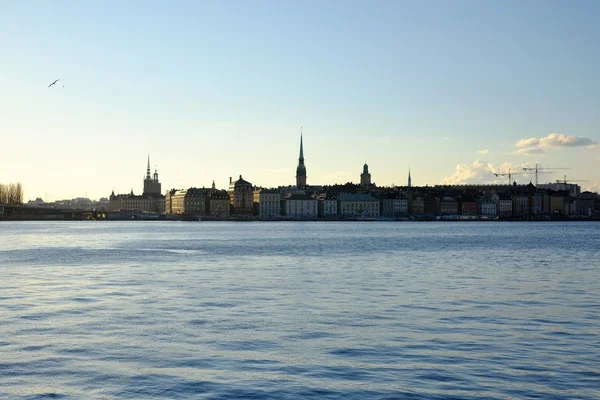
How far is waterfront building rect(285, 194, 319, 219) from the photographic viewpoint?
177250 millimetres

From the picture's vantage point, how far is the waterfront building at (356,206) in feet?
587

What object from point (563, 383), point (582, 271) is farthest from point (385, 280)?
point (563, 383)

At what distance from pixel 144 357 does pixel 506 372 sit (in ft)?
19.5

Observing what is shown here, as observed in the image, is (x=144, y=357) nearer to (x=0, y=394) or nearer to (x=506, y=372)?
(x=0, y=394)

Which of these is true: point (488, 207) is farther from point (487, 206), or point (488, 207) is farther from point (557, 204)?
point (557, 204)

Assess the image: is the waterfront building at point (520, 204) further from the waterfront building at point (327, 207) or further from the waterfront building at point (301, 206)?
the waterfront building at point (301, 206)

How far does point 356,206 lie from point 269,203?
1914 centimetres

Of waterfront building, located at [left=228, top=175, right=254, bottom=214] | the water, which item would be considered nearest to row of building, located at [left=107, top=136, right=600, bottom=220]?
waterfront building, located at [left=228, top=175, right=254, bottom=214]

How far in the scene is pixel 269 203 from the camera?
588ft

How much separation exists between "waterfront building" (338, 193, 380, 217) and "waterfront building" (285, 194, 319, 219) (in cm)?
603

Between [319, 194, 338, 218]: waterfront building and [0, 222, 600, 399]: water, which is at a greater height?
[319, 194, 338, 218]: waterfront building

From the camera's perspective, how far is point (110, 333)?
53.0ft

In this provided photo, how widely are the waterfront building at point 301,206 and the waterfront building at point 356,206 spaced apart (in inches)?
238

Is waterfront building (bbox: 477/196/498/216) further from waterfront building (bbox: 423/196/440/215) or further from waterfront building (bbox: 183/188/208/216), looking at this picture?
waterfront building (bbox: 183/188/208/216)
